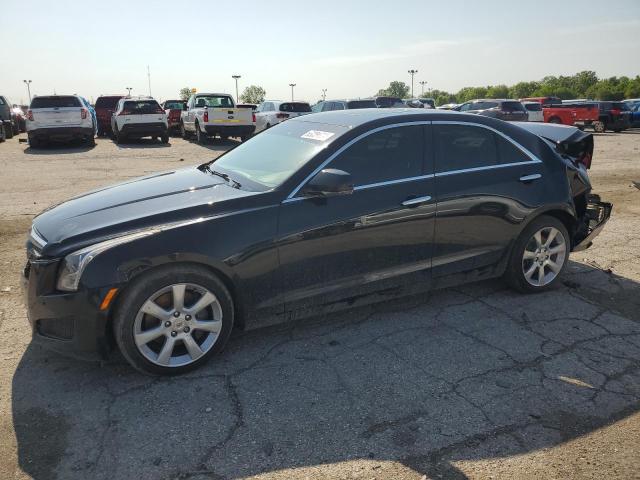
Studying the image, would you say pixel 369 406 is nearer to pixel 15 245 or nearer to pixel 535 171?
pixel 535 171

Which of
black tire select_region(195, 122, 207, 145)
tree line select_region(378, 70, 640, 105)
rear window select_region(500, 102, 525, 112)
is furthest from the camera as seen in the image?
tree line select_region(378, 70, 640, 105)

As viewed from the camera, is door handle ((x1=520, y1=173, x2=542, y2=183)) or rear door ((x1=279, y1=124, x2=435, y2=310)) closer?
rear door ((x1=279, y1=124, x2=435, y2=310))

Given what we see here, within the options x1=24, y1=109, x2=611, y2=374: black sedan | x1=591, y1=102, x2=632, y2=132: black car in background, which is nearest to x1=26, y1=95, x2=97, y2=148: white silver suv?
x1=24, y1=109, x2=611, y2=374: black sedan

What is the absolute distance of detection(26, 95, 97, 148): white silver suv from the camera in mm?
16438

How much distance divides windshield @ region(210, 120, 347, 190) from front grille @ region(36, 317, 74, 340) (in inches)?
59.8

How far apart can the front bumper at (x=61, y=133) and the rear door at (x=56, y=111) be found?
0.41 ft

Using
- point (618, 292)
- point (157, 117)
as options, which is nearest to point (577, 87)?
point (157, 117)

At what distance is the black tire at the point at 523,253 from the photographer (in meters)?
4.53

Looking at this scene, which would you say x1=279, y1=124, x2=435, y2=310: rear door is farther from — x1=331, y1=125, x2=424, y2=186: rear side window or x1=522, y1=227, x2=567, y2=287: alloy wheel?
x1=522, y1=227, x2=567, y2=287: alloy wheel

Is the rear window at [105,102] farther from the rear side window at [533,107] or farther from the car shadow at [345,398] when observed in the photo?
the car shadow at [345,398]

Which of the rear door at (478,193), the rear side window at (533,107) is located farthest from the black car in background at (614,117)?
the rear door at (478,193)

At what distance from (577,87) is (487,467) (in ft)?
260

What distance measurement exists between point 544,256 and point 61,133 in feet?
53.6

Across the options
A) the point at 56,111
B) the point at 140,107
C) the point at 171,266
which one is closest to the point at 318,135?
the point at 171,266
